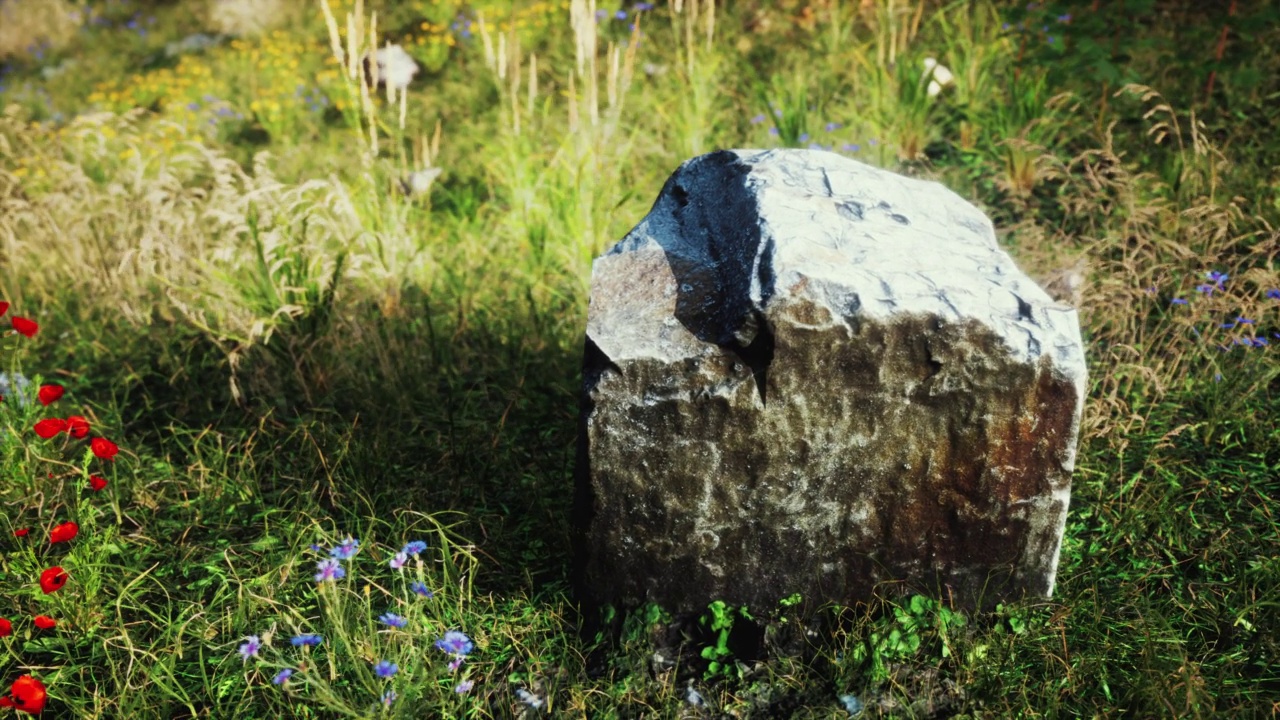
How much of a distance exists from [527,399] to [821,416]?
1.42 meters

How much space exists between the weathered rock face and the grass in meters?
0.13

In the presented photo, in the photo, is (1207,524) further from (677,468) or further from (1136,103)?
(1136,103)

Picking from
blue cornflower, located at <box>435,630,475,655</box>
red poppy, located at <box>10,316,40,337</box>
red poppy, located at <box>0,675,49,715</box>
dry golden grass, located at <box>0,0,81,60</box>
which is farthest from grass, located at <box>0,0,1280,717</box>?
dry golden grass, located at <box>0,0,81,60</box>

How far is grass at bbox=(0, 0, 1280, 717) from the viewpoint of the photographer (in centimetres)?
222

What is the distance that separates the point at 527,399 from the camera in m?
3.27

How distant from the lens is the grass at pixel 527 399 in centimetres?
222

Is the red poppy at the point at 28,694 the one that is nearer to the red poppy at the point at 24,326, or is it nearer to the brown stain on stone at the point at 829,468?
the red poppy at the point at 24,326

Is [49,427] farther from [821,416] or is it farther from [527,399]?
[821,416]

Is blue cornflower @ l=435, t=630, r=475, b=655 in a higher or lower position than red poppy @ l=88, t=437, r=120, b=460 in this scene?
lower

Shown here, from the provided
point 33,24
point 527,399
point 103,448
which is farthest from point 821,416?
point 33,24

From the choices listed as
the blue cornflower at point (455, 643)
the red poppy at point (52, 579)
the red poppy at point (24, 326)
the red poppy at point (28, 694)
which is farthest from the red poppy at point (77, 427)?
the blue cornflower at point (455, 643)

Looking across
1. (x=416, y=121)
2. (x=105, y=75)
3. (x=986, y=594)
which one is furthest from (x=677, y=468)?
(x=105, y=75)

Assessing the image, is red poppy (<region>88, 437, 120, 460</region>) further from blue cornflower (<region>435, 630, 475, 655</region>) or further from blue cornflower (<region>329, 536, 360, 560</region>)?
blue cornflower (<region>435, 630, 475, 655</region>)

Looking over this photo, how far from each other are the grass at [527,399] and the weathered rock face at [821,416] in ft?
0.42
